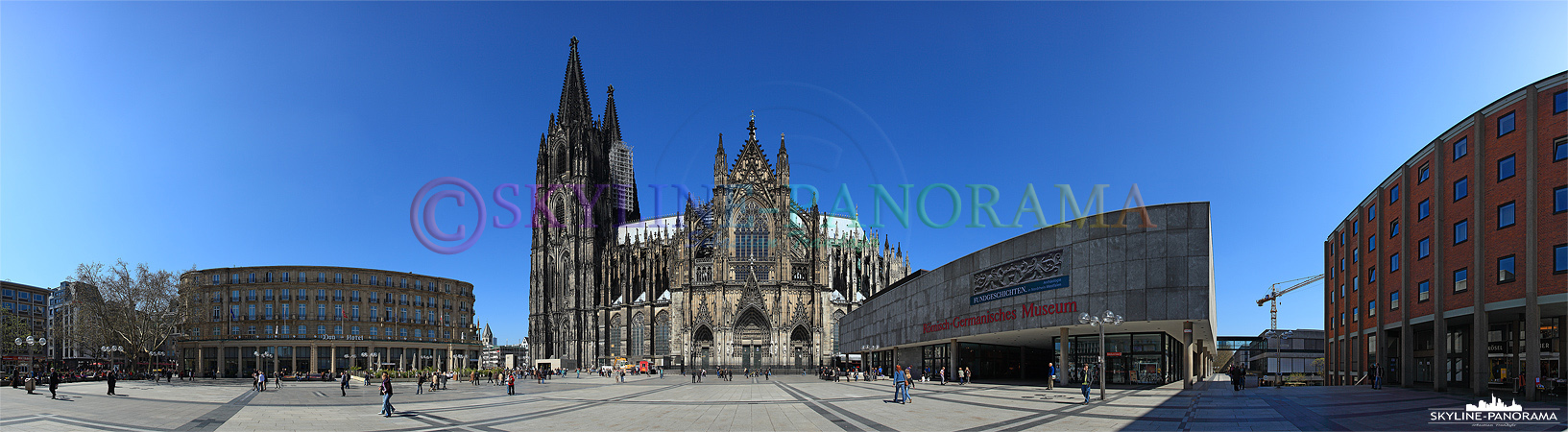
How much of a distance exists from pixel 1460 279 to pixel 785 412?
30.0 meters

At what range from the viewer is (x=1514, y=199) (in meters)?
33.2

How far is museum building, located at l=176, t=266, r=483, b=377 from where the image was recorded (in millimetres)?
104688

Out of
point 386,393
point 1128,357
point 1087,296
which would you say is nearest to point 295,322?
point 386,393

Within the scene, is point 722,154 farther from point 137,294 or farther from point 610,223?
point 137,294

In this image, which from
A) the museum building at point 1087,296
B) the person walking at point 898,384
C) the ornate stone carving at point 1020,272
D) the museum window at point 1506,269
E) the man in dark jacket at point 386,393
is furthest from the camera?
the ornate stone carving at point 1020,272

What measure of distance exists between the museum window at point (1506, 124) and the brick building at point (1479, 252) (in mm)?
38

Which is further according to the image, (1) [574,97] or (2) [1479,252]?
(1) [574,97]

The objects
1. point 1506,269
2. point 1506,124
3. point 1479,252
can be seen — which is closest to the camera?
point 1506,269

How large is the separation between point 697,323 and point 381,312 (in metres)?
44.9

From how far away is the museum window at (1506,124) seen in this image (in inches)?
1323

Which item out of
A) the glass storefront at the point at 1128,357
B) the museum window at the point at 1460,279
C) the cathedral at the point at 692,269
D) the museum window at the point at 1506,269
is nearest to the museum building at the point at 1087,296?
the glass storefront at the point at 1128,357

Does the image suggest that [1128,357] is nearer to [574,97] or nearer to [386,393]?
[386,393]

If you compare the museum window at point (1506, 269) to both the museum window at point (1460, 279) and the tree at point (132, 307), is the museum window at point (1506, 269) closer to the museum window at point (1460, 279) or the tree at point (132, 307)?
the museum window at point (1460, 279)

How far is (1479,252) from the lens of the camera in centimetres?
3459
